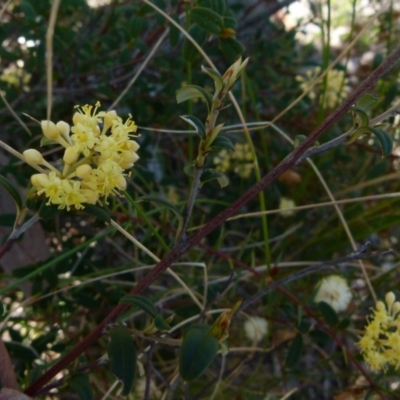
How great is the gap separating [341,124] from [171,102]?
0.53 metres

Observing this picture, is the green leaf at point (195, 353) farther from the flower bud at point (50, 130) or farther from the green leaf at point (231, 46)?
the green leaf at point (231, 46)

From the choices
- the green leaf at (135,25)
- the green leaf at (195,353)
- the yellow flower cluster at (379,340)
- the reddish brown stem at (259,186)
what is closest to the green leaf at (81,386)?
the reddish brown stem at (259,186)

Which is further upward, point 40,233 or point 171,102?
point 171,102

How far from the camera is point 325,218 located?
142 cm

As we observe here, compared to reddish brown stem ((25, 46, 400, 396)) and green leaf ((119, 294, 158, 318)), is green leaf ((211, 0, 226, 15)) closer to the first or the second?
reddish brown stem ((25, 46, 400, 396))

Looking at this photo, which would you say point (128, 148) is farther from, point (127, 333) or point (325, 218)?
point (325, 218)

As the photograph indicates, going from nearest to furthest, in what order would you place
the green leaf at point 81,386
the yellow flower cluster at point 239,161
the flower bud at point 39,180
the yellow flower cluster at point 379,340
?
the flower bud at point 39,180 → the green leaf at point 81,386 → the yellow flower cluster at point 379,340 → the yellow flower cluster at point 239,161

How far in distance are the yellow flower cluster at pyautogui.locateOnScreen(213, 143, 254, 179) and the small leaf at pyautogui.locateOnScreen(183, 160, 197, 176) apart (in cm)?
72

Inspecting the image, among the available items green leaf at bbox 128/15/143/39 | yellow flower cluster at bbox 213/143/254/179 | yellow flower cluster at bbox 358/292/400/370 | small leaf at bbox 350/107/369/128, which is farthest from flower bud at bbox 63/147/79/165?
yellow flower cluster at bbox 213/143/254/179

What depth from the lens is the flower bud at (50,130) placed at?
0.57 metres

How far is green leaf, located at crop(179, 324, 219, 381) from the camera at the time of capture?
1.84ft

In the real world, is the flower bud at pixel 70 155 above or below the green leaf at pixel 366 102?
above

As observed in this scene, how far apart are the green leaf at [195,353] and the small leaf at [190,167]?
16 centimetres

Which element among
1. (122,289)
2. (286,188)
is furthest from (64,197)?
(286,188)
